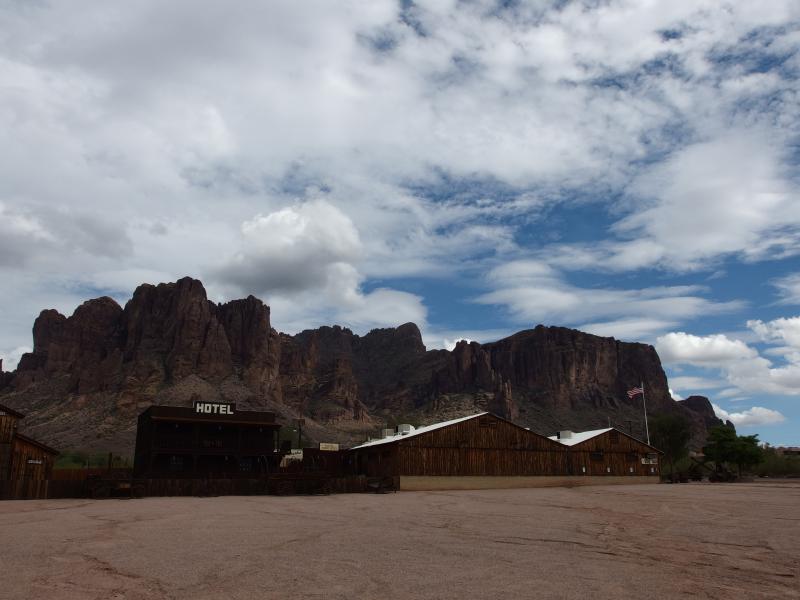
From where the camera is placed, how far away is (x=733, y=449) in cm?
7106

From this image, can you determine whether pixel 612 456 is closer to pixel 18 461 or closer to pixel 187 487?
pixel 187 487

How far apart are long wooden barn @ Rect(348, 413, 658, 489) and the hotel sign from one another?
44.8 feet

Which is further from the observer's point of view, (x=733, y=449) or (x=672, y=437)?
(x=672, y=437)

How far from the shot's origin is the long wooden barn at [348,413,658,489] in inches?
1992

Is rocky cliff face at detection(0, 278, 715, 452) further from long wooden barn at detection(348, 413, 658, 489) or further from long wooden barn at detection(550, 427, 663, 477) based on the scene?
long wooden barn at detection(550, 427, 663, 477)

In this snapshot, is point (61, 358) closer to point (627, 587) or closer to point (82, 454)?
point (82, 454)

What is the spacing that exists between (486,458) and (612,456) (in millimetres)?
15311

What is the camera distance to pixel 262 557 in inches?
563

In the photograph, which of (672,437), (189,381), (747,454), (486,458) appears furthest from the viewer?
(189,381)

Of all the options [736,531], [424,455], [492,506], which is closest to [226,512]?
[492,506]

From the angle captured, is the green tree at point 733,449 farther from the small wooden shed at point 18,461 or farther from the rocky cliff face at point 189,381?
the rocky cliff face at point 189,381

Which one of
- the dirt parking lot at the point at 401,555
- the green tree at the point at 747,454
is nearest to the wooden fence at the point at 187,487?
the dirt parking lot at the point at 401,555

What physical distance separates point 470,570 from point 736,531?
1147 cm

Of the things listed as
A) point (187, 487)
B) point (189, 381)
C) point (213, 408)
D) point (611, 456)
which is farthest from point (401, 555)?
point (189, 381)
